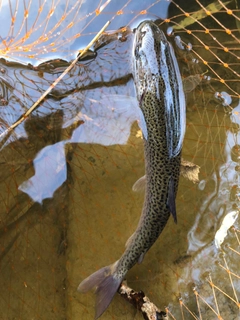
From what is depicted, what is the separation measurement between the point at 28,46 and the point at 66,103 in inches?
32.0

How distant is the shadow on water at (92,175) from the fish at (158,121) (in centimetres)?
87

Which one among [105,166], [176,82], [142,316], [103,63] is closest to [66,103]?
[103,63]

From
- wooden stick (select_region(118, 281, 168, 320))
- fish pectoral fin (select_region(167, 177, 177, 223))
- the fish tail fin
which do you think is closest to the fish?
fish pectoral fin (select_region(167, 177, 177, 223))

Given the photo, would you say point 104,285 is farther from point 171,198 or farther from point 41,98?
point 41,98

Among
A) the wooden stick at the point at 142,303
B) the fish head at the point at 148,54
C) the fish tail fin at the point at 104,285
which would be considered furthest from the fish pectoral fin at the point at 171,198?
the wooden stick at the point at 142,303

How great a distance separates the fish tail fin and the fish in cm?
46

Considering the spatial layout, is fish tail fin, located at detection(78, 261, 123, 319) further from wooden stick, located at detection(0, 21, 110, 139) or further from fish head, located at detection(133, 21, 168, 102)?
wooden stick, located at detection(0, 21, 110, 139)

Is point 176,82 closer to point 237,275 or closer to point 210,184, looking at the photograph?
point 210,184

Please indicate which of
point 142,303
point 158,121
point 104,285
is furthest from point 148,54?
point 142,303

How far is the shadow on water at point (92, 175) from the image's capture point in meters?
3.82

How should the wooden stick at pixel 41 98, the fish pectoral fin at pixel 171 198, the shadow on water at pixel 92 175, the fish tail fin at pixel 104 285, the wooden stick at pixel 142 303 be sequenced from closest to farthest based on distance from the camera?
1. the fish pectoral fin at pixel 171 198
2. the fish tail fin at pixel 104 285
3. the wooden stick at pixel 142 303
4. the wooden stick at pixel 41 98
5. the shadow on water at pixel 92 175

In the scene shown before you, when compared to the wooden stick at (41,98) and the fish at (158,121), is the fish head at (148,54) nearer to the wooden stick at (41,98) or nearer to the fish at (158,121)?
the fish at (158,121)

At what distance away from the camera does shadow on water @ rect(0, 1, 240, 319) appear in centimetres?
382

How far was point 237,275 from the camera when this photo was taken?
11.5ft
